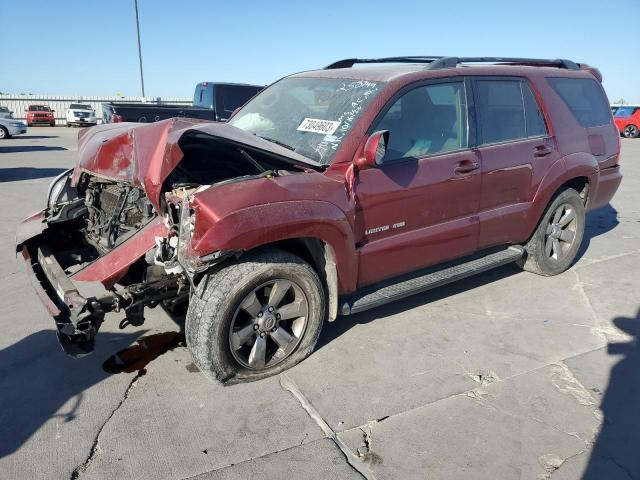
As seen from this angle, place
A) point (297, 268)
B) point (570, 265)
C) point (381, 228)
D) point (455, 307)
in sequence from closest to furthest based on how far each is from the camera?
point (297, 268), point (381, 228), point (455, 307), point (570, 265)

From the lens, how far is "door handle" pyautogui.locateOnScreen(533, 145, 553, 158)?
4.45m

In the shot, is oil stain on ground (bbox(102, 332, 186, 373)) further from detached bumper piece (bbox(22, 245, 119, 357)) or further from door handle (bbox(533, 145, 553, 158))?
door handle (bbox(533, 145, 553, 158))

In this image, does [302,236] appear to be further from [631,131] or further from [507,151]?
[631,131]

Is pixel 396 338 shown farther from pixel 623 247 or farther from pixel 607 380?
pixel 623 247

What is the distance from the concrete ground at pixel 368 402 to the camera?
2568 millimetres

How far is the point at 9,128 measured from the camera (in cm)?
2095

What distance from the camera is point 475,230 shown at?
4.11 meters

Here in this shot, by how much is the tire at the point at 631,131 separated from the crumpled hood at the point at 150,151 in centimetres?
2985

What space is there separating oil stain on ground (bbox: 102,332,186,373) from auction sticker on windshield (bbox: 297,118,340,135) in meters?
1.86

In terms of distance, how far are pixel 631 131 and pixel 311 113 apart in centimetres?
2966

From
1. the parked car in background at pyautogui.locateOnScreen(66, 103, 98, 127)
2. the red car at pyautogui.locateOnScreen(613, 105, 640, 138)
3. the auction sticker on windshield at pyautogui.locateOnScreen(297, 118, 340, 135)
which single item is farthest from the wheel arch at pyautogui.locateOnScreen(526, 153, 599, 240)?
the parked car in background at pyautogui.locateOnScreen(66, 103, 98, 127)

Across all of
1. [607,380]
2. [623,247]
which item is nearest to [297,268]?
[607,380]

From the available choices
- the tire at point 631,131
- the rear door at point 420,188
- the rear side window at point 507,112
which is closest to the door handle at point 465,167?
the rear door at point 420,188

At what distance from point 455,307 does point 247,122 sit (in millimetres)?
2475
